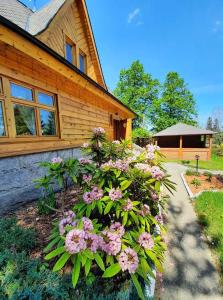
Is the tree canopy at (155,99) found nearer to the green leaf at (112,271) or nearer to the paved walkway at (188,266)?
the paved walkway at (188,266)

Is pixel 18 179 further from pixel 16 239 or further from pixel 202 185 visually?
pixel 202 185

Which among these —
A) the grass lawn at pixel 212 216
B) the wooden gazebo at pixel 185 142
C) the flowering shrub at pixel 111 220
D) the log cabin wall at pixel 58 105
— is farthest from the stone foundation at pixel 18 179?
the wooden gazebo at pixel 185 142

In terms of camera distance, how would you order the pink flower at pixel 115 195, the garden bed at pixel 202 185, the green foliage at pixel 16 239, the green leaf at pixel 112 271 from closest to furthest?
the green leaf at pixel 112 271 → the pink flower at pixel 115 195 → the green foliage at pixel 16 239 → the garden bed at pixel 202 185

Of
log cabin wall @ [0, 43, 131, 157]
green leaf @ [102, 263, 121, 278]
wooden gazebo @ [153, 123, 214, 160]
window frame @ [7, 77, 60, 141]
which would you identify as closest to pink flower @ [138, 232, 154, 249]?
green leaf @ [102, 263, 121, 278]

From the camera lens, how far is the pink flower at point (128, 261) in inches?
53.0

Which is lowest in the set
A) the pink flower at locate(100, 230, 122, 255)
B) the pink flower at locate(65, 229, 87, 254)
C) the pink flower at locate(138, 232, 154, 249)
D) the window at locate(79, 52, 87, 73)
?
the pink flower at locate(138, 232, 154, 249)

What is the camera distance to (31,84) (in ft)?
13.3

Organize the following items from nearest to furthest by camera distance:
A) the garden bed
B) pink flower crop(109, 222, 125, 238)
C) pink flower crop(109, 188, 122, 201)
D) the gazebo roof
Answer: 1. pink flower crop(109, 222, 125, 238)
2. pink flower crop(109, 188, 122, 201)
3. the garden bed
4. the gazebo roof

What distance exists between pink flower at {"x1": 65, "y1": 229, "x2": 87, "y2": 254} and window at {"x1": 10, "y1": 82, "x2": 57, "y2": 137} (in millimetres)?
3347

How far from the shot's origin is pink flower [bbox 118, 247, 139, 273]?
1.35 meters

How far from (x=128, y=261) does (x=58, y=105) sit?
4.72 metres

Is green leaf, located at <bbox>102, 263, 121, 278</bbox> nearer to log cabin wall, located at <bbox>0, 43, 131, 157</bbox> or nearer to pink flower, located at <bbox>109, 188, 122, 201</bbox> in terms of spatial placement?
pink flower, located at <bbox>109, 188, 122, 201</bbox>

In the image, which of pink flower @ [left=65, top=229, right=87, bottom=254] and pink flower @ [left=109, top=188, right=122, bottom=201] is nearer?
pink flower @ [left=65, top=229, right=87, bottom=254]

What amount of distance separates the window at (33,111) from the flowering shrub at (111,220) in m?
2.11
